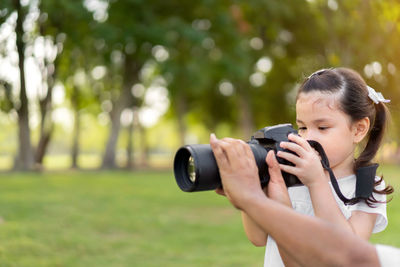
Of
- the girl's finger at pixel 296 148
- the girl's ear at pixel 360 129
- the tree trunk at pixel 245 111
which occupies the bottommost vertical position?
the girl's finger at pixel 296 148

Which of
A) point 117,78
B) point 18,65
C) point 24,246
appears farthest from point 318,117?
point 117,78

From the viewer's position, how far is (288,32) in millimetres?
26938

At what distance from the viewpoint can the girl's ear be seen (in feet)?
6.91

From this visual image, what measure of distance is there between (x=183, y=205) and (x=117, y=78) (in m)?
18.0

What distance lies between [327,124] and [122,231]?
5.22m

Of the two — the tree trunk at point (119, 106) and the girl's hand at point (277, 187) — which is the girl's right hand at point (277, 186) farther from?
the tree trunk at point (119, 106)

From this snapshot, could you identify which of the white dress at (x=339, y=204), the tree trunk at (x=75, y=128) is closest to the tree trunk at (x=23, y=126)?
the tree trunk at (x=75, y=128)

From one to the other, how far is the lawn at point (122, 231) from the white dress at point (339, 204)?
3.30 metres

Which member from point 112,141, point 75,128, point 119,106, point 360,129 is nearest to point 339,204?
point 360,129

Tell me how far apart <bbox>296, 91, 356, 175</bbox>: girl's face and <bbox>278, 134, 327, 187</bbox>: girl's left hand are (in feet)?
1.14

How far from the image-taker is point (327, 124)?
79.0 inches

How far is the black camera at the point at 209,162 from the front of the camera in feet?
4.75

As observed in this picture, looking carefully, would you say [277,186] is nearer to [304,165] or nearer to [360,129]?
[304,165]

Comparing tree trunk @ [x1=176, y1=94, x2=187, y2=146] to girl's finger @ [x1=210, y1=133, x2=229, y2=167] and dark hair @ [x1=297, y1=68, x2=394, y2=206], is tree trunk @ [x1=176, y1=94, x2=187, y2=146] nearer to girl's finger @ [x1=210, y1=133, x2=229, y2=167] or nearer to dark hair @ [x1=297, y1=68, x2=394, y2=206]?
dark hair @ [x1=297, y1=68, x2=394, y2=206]
